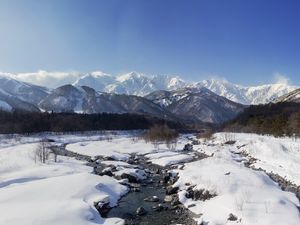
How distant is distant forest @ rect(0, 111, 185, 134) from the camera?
128 meters

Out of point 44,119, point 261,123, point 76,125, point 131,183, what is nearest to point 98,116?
point 76,125

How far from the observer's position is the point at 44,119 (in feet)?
470

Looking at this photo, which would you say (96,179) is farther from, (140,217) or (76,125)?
(76,125)

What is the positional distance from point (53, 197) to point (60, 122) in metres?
122

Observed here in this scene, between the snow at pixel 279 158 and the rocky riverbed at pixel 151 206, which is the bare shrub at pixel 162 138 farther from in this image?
the rocky riverbed at pixel 151 206

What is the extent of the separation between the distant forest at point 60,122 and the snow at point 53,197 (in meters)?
87.3

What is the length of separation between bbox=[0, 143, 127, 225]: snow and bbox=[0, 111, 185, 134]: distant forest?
8730 centimetres

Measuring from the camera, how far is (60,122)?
484ft

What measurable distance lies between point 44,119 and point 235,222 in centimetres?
12851

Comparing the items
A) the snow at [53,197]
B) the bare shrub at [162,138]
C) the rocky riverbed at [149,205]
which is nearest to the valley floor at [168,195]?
the snow at [53,197]

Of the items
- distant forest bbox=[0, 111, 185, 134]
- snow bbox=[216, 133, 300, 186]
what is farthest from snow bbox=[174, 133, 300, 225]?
distant forest bbox=[0, 111, 185, 134]

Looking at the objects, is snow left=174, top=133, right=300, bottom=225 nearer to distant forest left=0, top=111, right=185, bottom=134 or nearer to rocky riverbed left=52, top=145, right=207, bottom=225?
rocky riverbed left=52, top=145, right=207, bottom=225

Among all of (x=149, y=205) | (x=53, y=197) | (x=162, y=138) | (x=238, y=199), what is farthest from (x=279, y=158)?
(x=162, y=138)

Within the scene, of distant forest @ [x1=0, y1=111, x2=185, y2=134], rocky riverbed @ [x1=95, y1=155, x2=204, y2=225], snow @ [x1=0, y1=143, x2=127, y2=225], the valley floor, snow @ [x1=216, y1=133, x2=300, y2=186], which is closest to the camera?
snow @ [x1=0, y1=143, x2=127, y2=225]
